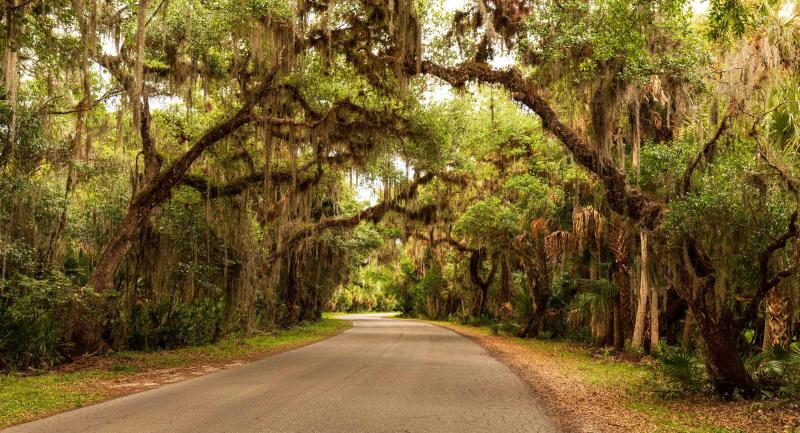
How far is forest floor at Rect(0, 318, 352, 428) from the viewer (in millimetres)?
6996

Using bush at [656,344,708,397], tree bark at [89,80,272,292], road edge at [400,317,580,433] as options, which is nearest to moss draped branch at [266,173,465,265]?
tree bark at [89,80,272,292]

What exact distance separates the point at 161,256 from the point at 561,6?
11.1m

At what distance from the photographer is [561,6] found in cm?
1014

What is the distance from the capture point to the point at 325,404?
6.80 metres

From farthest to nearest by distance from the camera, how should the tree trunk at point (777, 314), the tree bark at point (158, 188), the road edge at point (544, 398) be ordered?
1. the tree bark at point (158, 188)
2. the tree trunk at point (777, 314)
3. the road edge at point (544, 398)

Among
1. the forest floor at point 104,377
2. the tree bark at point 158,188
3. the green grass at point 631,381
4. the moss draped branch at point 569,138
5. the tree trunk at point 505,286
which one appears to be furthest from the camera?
the tree trunk at point 505,286

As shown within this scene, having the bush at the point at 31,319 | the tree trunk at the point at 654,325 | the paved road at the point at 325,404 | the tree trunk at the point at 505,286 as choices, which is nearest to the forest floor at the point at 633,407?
the paved road at the point at 325,404

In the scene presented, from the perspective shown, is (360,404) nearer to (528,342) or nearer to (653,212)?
(653,212)

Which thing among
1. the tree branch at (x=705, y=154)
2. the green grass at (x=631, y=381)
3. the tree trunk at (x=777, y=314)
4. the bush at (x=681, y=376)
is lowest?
the green grass at (x=631, y=381)

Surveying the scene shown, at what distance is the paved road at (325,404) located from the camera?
18.7ft

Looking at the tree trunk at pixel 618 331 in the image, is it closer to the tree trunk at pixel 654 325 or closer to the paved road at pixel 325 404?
the tree trunk at pixel 654 325

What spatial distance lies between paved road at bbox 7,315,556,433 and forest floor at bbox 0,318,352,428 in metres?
0.53

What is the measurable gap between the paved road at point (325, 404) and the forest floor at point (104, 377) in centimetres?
53

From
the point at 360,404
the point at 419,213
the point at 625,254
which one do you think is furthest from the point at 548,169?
the point at 360,404
